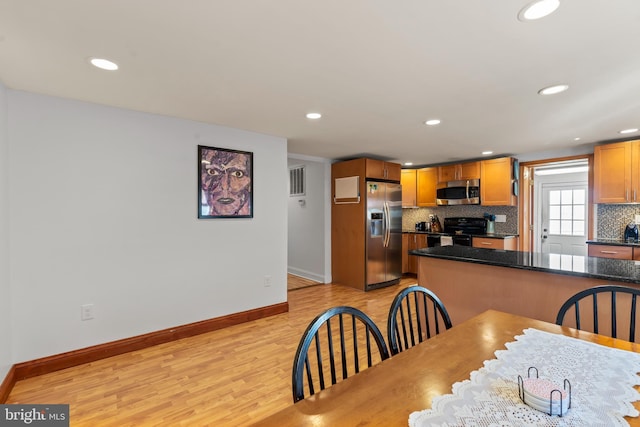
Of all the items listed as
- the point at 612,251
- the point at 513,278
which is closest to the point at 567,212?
the point at 612,251

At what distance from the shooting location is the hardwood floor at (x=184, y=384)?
1.86 meters

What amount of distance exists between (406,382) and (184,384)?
1906mm

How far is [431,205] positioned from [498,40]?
442 centimetres

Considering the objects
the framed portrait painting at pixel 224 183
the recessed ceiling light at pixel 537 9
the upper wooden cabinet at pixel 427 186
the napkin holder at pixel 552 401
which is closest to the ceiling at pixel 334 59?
the recessed ceiling light at pixel 537 9

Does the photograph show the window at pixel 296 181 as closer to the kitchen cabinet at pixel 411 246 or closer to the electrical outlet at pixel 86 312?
the kitchen cabinet at pixel 411 246

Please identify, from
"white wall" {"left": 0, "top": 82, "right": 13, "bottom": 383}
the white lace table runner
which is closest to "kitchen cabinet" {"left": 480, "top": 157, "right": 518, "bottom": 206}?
the white lace table runner

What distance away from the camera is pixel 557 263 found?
209cm

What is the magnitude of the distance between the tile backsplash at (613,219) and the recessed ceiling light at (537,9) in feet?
13.3

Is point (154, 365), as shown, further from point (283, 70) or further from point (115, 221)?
point (283, 70)

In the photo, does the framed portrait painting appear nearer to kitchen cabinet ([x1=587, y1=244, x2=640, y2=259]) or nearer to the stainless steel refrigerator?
the stainless steel refrigerator

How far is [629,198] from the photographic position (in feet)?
12.2

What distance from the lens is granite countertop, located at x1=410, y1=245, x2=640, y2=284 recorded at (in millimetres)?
1758

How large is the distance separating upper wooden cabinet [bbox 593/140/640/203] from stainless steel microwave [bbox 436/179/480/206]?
1531 mm

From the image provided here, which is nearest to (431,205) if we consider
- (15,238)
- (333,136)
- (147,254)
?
(333,136)
